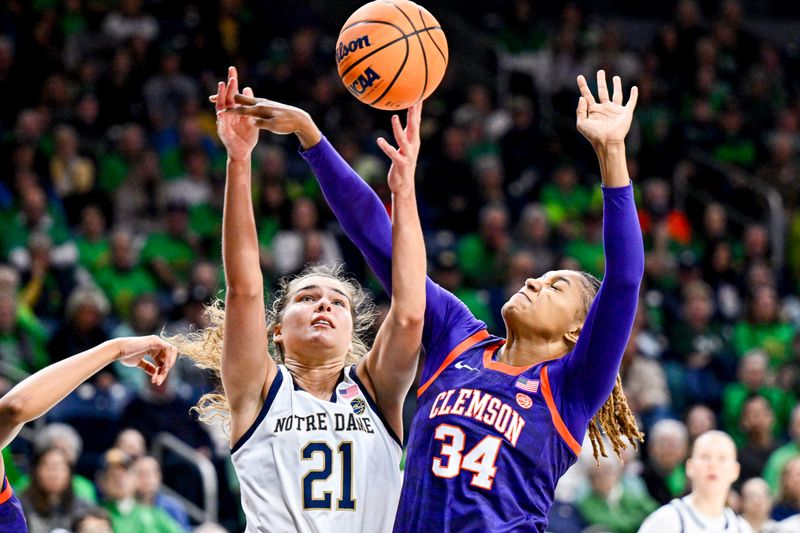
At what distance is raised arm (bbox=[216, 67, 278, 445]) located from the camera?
13.1 ft

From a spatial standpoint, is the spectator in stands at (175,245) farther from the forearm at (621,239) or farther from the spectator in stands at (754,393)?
the forearm at (621,239)

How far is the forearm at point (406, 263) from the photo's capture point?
13.3 ft

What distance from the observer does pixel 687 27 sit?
14.3 metres

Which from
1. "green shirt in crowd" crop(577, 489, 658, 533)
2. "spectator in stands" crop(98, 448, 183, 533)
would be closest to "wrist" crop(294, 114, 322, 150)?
"spectator in stands" crop(98, 448, 183, 533)

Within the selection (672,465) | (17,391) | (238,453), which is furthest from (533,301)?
(672,465)

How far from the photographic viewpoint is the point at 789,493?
838cm

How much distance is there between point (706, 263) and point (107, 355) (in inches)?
341

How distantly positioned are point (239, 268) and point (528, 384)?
39.8 inches

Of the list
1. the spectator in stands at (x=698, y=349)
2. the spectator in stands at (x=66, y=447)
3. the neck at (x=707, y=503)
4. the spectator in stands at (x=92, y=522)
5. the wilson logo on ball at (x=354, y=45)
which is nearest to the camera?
the wilson logo on ball at (x=354, y=45)

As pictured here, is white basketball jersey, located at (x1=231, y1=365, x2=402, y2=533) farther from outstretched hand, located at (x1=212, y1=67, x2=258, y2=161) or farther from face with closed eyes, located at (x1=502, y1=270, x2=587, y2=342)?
outstretched hand, located at (x1=212, y1=67, x2=258, y2=161)

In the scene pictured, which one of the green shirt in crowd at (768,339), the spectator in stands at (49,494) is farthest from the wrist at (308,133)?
the green shirt in crowd at (768,339)

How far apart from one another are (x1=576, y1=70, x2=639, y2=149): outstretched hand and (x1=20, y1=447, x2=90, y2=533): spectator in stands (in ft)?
14.0

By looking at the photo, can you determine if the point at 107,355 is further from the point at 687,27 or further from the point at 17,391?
the point at 687,27

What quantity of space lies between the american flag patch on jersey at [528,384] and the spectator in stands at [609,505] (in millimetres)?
4570
